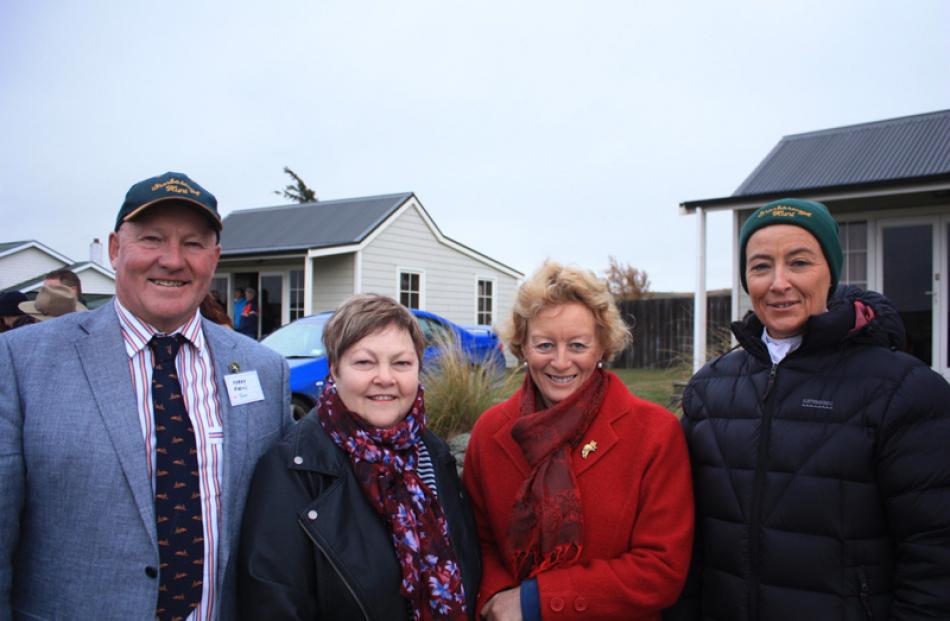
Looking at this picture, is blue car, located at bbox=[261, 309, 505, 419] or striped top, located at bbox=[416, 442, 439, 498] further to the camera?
blue car, located at bbox=[261, 309, 505, 419]

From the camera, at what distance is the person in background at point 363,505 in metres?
1.87

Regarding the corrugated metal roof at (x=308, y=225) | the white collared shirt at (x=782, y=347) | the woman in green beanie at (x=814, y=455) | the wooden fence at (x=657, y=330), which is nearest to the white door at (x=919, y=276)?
the wooden fence at (x=657, y=330)

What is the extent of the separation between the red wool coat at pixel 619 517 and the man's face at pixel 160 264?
126 cm

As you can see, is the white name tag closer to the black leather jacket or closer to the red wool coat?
the black leather jacket

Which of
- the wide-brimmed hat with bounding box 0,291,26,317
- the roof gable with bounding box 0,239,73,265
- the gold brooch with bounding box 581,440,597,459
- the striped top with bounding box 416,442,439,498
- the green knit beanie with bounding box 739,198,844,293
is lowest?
the striped top with bounding box 416,442,439,498

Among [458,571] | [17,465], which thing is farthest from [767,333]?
[17,465]

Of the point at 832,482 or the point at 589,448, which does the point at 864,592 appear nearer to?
the point at 832,482

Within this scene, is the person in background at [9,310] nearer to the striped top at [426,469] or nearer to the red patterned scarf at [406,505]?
the red patterned scarf at [406,505]

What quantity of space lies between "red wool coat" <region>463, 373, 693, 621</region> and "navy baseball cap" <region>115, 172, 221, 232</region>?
1383 mm

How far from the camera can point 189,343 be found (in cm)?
Result: 218

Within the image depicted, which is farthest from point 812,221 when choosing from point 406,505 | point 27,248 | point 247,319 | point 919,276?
point 27,248

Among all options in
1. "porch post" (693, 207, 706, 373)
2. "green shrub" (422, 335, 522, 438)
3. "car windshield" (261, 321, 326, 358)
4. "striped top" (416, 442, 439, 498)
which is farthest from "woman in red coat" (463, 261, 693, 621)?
"porch post" (693, 207, 706, 373)

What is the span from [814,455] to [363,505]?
1401 millimetres

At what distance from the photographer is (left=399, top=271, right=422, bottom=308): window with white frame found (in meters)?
17.7
